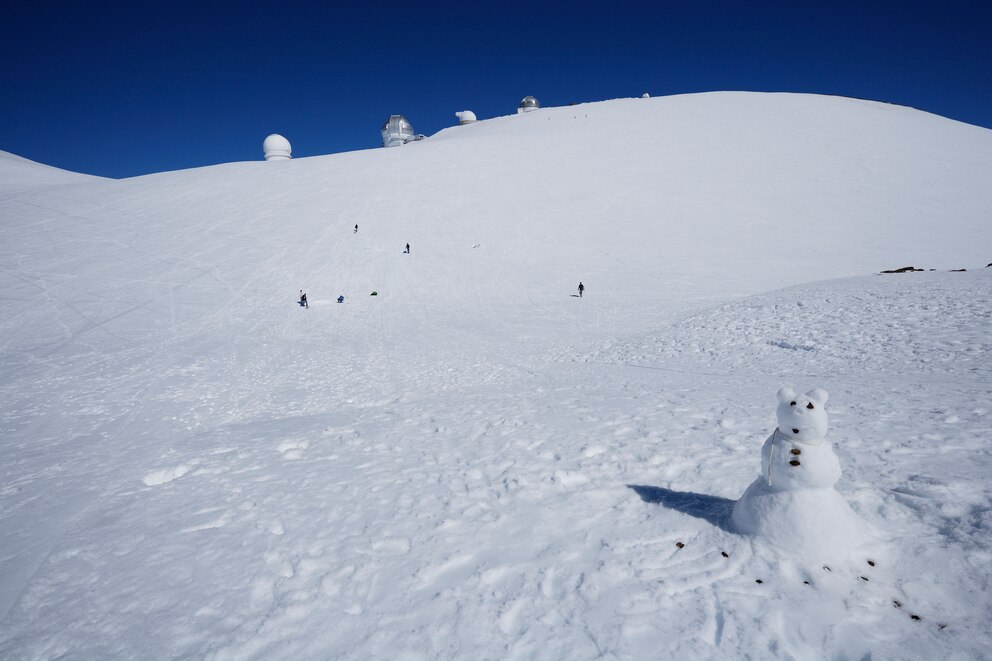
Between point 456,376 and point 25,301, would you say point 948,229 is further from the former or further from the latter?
point 25,301

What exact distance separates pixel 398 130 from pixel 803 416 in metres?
92.1

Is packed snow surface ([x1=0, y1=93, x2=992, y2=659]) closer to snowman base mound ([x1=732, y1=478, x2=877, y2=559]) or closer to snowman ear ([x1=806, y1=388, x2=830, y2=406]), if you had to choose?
snowman base mound ([x1=732, y1=478, x2=877, y2=559])

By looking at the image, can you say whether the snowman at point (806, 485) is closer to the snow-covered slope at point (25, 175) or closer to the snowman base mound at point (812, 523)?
the snowman base mound at point (812, 523)

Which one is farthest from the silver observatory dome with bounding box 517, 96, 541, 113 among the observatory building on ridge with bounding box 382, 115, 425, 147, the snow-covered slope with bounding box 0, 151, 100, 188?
the snow-covered slope with bounding box 0, 151, 100, 188

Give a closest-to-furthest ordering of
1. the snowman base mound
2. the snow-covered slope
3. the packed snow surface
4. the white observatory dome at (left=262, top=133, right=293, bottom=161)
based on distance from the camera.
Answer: the packed snow surface → the snowman base mound → the snow-covered slope → the white observatory dome at (left=262, top=133, right=293, bottom=161)

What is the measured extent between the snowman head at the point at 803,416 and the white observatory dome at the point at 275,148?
74.4 metres

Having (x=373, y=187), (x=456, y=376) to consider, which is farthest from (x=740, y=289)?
(x=373, y=187)

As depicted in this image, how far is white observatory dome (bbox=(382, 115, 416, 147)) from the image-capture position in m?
84.8

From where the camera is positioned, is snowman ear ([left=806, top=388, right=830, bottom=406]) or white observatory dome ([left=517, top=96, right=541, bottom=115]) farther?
white observatory dome ([left=517, top=96, right=541, bottom=115])

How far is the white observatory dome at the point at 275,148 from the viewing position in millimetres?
65250

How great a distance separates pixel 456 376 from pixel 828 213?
38.8 m

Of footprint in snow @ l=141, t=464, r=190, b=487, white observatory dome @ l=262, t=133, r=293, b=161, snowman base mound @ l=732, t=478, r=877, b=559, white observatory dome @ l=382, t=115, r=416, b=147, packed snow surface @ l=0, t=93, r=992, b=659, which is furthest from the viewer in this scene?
white observatory dome @ l=382, t=115, r=416, b=147

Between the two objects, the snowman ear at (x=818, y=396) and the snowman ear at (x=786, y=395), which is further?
the snowman ear at (x=786, y=395)

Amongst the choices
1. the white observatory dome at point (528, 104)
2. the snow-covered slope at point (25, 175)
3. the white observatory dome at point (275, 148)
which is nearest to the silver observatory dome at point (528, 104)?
the white observatory dome at point (528, 104)
